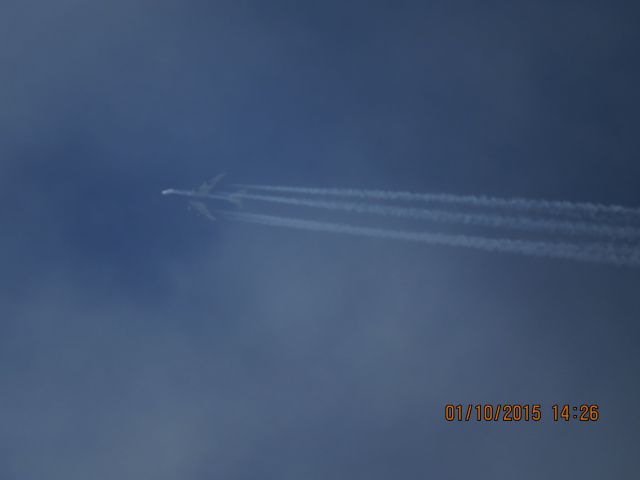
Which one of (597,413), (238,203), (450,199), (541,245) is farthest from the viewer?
(597,413)

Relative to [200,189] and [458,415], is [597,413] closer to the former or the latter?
[458,415]

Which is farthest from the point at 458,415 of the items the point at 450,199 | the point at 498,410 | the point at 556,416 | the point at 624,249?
the point at 624,249

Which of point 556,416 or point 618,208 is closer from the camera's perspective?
point 618,208

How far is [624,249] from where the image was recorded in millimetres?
52969

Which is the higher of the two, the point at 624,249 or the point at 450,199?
the point at 450,199

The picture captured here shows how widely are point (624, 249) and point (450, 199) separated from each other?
15942mm

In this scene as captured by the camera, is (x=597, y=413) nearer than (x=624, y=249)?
No

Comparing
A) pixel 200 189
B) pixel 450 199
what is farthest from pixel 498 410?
pixel 200 189

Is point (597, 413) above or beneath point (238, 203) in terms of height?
beneath

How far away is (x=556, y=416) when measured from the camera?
287 feet

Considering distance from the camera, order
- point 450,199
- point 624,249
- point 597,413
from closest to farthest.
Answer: point 624,249
point 450,199
point 597,413

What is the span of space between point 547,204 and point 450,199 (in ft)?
28.2

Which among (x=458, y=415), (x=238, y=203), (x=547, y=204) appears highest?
(x=238, y=203)

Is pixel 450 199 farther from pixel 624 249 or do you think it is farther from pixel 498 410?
pixel 498 410
